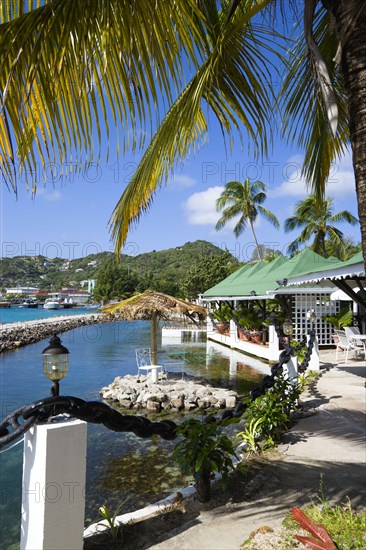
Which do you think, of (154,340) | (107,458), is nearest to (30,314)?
(154,340)

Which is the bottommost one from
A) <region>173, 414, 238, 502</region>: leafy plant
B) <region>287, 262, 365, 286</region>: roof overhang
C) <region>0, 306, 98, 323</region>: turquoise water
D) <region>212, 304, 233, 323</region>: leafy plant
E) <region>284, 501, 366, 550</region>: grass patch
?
<region>0, 306, 98, 323</region>: turquoise water

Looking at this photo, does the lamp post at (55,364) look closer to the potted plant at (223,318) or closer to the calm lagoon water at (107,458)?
the calm lagoon water at (107,458)

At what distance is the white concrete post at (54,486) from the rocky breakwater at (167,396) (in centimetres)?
695

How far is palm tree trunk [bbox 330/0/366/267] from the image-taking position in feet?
7.41

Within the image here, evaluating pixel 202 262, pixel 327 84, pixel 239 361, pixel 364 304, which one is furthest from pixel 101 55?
pixel 202 262

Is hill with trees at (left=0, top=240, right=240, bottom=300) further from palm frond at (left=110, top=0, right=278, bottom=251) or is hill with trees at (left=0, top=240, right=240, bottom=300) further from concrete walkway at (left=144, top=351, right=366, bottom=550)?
palm frond at (left=110, top=0, right=278, bottom=251)

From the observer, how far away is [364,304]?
619 cm

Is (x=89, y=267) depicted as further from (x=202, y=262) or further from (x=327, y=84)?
(x=327, y=84)

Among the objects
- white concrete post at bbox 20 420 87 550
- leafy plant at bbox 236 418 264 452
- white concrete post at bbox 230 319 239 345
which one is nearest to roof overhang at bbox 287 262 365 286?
leafy plant at bbox 236 418 264 452

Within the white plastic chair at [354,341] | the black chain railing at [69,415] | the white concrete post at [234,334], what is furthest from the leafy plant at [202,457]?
the white concrete post at [234,334]

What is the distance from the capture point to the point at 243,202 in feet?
125

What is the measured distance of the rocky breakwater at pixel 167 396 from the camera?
9.54 metres

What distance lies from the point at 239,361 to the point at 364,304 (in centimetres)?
1034

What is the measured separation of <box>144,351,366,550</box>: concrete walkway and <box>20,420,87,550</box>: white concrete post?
82cm
